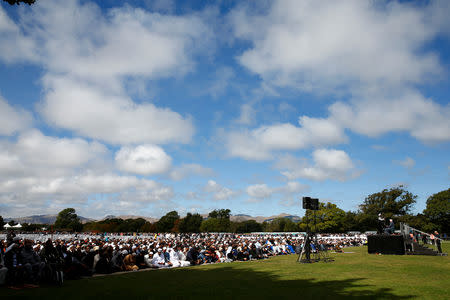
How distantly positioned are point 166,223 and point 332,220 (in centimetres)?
7246

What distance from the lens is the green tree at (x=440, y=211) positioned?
6081 cm

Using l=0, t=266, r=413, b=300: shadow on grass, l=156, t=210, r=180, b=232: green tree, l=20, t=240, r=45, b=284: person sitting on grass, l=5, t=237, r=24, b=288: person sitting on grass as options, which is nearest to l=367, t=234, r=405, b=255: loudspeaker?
l=0, t=266, r=413, b=300: shadow on grass

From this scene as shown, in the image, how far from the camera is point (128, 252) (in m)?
16.1

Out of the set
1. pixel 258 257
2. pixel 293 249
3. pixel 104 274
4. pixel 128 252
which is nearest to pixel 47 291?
pixel 104 274

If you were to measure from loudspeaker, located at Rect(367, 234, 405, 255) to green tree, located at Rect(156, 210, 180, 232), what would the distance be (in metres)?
120

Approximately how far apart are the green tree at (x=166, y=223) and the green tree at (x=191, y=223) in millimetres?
13163

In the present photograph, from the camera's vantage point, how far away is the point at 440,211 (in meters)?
60.9

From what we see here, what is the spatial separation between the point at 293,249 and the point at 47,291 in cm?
2450

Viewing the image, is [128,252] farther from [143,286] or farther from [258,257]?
[258,257]

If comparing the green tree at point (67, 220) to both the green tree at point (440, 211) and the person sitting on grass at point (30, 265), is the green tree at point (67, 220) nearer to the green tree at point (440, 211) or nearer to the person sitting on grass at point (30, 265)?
the green tree at point (440, 211)

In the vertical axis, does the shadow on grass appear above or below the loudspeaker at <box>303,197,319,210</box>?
below

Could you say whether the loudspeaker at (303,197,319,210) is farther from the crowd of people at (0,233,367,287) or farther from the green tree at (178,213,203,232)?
the green tree at (178,213,203,232)

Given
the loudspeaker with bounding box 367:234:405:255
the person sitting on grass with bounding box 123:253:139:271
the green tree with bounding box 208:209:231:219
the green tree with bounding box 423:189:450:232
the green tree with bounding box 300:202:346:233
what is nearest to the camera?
the person sitting on grass with bounding box 123:253:139:271

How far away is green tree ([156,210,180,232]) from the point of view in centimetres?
13325
